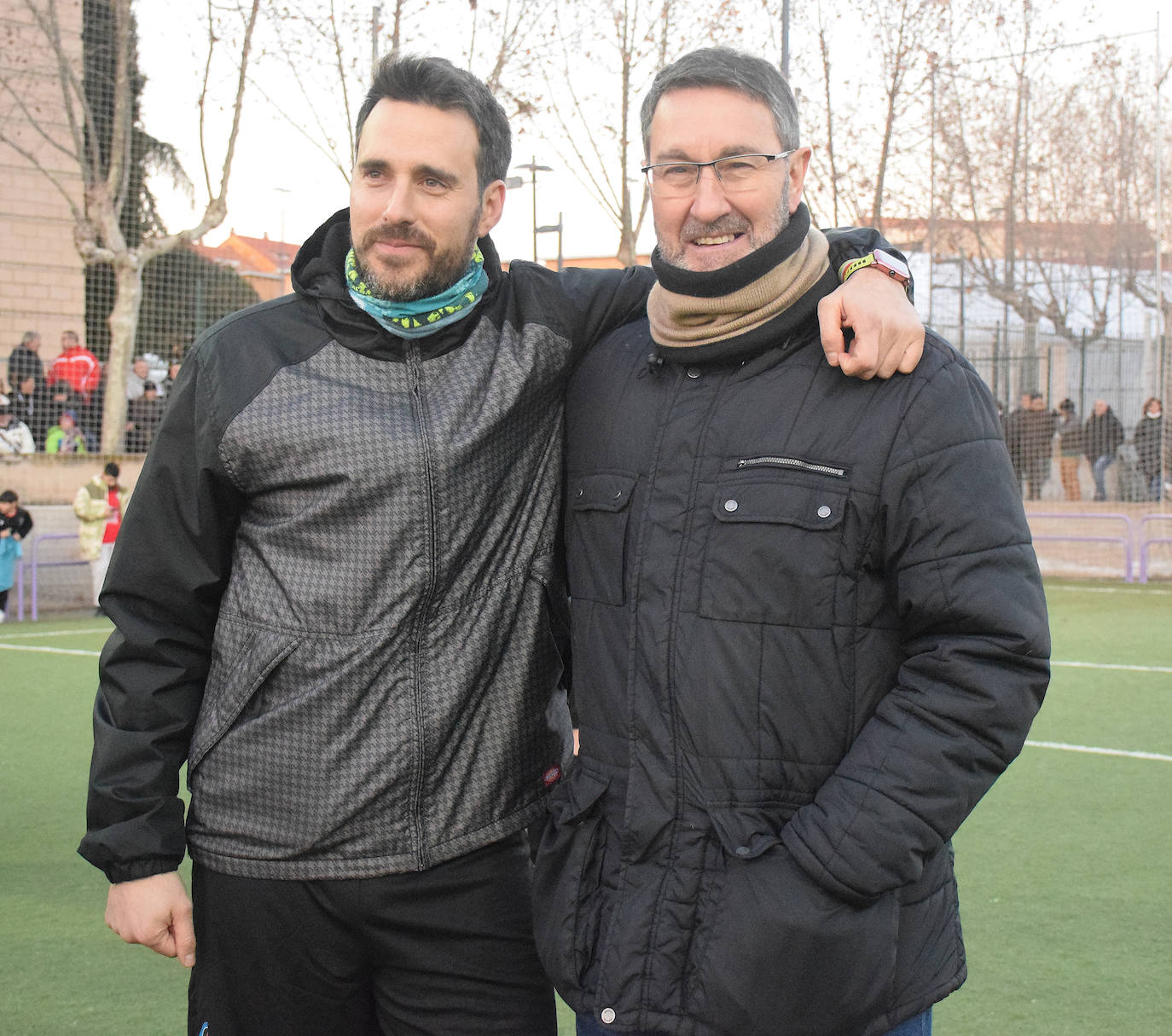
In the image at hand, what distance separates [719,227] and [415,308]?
1.94 feet

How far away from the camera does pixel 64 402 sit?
57.8 ft

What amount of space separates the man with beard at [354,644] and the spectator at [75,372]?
1627 centimetres

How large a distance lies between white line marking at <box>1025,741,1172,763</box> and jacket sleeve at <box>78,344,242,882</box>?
5920mm

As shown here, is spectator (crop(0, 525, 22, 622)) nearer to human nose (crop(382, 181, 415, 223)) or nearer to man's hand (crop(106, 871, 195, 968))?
man's hand (crop(106, 871, 195, 968))

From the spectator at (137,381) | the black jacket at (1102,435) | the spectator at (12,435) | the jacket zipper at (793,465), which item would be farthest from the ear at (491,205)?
the black jacket at (1102,435)

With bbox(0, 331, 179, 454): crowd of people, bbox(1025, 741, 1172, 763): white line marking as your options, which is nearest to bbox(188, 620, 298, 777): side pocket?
bbox(1025, 741, 1172, 763): white line marking

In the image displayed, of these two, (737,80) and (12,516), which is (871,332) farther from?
(12,516)

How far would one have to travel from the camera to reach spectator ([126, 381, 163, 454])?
59.2 feet

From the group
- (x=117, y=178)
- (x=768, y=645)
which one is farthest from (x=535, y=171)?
(x=768, y=645)

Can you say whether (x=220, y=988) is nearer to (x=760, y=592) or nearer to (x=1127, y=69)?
(x=760, y=592)

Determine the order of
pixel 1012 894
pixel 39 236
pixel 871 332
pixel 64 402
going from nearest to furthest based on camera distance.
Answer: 1. pixel 871 332
2. pixel 1012 894
3. pixel 64 402
4. pixel 39 236

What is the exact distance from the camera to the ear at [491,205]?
8.92 ft

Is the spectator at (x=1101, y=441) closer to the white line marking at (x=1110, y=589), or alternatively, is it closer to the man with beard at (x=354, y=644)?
the white line marking at (x=1110, y=589)

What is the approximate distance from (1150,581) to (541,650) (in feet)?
49.3
